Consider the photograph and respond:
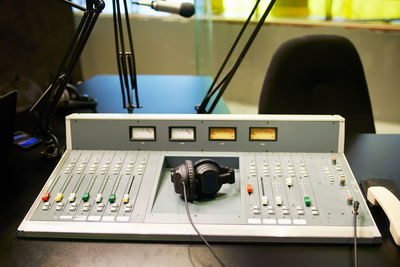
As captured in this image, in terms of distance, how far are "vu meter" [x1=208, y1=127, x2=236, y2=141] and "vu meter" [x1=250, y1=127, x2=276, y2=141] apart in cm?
5

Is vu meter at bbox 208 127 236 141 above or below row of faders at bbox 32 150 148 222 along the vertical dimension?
above

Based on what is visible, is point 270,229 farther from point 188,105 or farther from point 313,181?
point 188,105

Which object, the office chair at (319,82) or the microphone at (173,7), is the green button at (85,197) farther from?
the office chair at (319,82)

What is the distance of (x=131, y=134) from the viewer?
98cm

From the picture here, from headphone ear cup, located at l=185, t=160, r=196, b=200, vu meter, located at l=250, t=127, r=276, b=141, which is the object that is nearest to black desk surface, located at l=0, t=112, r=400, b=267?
headphone ear cup, located at l=185, t=160, r=196, b=200

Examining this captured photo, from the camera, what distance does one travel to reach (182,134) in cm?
97

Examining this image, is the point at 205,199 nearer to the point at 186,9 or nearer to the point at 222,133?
the point at 222,133

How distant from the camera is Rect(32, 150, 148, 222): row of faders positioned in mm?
793

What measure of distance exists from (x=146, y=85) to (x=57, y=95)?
4.03ft

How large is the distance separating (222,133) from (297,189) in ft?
0.79

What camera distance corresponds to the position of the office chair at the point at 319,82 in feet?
5.17

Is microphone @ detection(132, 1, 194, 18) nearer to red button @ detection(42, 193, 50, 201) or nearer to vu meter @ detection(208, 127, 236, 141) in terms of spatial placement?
vu meter @ detection(208, 127, 236, 141)

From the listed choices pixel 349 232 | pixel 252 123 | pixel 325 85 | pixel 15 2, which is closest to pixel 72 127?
pixel 252 123

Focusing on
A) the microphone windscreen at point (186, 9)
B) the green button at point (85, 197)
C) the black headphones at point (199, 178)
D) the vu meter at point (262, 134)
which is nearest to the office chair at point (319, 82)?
the microphone windscreen at point (186, 9)
